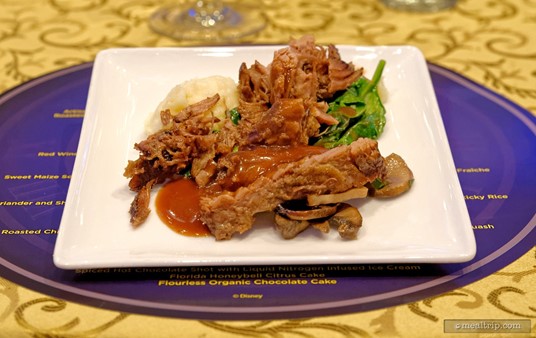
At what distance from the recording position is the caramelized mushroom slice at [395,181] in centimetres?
225

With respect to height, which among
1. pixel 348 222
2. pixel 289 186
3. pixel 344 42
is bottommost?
pixel 344 42

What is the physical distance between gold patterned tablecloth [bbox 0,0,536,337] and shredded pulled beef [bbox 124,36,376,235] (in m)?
0.43

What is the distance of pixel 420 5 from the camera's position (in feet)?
12.7

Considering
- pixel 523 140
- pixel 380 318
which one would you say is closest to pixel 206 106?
pixel 380 318

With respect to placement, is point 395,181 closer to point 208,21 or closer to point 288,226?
point 288,226

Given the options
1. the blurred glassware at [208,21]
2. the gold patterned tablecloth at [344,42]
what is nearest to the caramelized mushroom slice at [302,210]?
the gold patterned tablecloth at [344,42]

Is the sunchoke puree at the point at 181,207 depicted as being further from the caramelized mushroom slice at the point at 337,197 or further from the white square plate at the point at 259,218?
the caramelized mushroom slice at the point at 337,197

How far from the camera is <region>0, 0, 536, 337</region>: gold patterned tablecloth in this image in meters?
1.85

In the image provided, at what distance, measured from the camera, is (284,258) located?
6.26ft

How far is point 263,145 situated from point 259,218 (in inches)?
11.9

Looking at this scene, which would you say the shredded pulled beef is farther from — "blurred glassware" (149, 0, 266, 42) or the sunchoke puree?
"blurred glassware" (149, 0, 266, 42)

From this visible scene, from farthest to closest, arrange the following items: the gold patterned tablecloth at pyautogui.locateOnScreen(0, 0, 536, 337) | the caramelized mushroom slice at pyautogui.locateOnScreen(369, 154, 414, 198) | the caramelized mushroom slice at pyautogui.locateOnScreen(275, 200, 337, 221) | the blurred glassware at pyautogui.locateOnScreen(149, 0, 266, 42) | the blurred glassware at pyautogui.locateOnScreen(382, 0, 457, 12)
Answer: the blurred glassware at pyautogui.locateOnScreen(382, 0, 457, 12) → the blurred glassware at pyautogui.locateOnScreen(149, 0, 266, 42) → the caramelized mushroom slice at pyautogui.locateOnScreen(369, 154, 414, 198) → the caramelized mushroom slice at pyautogui.locateOnScreen(275, 200, 337, 221) → the gold patterned tablecloth at pyautogui.locateOnScreen(0, 0, 536, 337)

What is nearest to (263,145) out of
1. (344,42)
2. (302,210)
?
(302,210)

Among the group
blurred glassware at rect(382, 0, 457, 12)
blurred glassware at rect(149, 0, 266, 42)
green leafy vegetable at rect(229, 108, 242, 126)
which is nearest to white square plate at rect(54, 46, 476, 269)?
green leafy vegetable at rect(229, 108, 242, 126)
